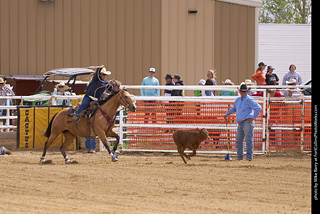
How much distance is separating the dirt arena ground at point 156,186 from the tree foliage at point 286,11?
39601 mm

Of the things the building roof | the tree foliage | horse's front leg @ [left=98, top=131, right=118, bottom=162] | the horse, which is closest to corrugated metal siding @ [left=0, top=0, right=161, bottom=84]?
the building roof

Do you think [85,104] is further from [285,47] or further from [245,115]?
[285,47]

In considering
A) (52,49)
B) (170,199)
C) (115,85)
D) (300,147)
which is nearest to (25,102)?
(52,49)

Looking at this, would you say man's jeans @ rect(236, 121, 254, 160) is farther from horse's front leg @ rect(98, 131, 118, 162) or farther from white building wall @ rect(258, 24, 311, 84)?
white building wall @ rect(258, 24, 311, 84)

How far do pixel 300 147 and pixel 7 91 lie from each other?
8617 millimetres

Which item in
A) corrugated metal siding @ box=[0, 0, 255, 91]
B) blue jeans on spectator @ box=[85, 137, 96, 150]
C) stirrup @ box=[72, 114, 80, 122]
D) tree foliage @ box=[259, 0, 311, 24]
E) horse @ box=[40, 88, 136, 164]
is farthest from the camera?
tree foliage @ box=[259, 0, 311, 24]

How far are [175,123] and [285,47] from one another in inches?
689

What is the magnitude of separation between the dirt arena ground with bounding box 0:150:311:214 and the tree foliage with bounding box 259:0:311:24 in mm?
39601

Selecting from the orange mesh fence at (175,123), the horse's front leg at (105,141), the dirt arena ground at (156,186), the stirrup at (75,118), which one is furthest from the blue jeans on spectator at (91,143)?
the horse's front leg at (105,141)

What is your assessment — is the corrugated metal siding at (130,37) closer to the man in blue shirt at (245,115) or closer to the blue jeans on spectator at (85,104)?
the blue jeans on spectator at (85,104)

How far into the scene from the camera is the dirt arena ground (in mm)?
9320

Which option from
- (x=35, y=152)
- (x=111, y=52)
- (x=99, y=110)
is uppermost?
(x=111, y=52)

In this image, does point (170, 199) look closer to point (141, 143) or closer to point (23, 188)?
point (23, 188)

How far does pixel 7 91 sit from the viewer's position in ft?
67.1
